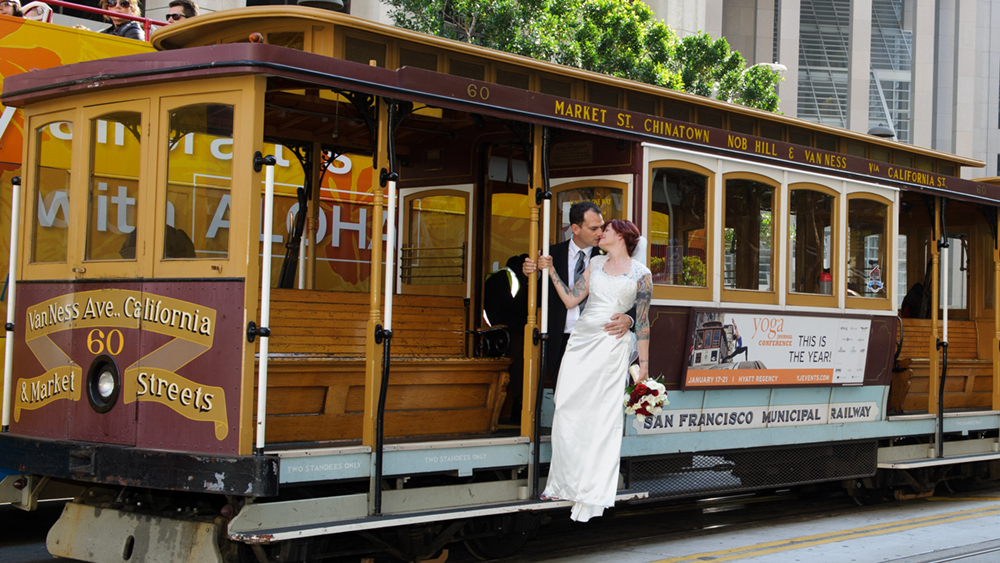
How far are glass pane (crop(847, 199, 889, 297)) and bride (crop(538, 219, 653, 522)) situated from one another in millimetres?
3104

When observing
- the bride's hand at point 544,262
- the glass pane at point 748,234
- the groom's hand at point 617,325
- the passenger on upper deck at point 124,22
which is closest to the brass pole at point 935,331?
the glass pane at point 748,234

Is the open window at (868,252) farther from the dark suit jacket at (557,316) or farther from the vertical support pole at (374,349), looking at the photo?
the vertical support pole at (374,349)

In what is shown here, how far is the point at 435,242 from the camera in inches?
337

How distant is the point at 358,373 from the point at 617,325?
168 cm

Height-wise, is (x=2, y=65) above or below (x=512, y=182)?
above

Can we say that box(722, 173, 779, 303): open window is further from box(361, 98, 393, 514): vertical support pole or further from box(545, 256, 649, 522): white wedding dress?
box(361, 98, 393, 514): vertical support pole

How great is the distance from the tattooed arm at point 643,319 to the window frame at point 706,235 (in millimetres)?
647

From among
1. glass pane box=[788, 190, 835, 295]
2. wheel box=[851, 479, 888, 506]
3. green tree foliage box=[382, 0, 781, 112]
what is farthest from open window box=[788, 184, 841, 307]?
green tree foliage box=[382, 0, 781, 112]

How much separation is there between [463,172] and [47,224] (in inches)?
132

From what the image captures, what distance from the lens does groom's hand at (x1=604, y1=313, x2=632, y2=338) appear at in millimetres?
6430

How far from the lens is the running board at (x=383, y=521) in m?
5.10

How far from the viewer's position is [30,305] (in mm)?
6203

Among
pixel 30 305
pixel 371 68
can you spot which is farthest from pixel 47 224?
pixel 371 68

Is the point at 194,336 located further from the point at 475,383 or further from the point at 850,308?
the point at 850,308
